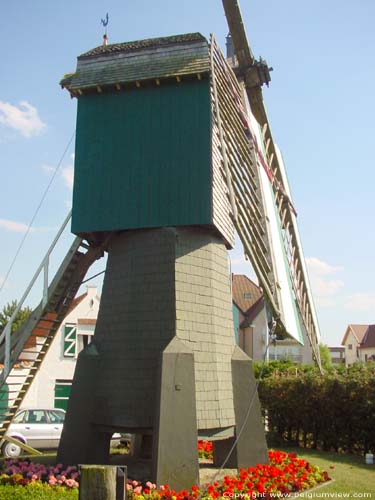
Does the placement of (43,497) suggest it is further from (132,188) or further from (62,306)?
(132,188)

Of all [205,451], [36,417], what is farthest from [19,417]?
[205,451]

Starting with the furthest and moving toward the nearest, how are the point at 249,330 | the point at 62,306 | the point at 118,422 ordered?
the point at 249,330
the point at 62,306
the point at 118,422

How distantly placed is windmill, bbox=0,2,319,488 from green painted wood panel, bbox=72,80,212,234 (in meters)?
0.02

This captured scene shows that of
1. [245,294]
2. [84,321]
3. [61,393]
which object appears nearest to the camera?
[61,393]

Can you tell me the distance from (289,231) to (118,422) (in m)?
8.04

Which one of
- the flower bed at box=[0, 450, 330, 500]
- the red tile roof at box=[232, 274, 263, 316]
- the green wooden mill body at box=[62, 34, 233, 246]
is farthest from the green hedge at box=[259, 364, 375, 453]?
the red tile roof at box=[232, 274, 263, 316]

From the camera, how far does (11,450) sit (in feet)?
47.1

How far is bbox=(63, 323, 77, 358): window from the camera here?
2495cm

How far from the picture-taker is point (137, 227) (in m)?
11.0

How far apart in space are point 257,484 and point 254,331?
85.0 ft

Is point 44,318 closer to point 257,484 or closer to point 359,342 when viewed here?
point 257,484

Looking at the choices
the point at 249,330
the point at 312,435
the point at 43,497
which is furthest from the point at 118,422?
the point at 249,330

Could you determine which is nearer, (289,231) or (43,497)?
(43,497)

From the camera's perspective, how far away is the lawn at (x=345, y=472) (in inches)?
373
